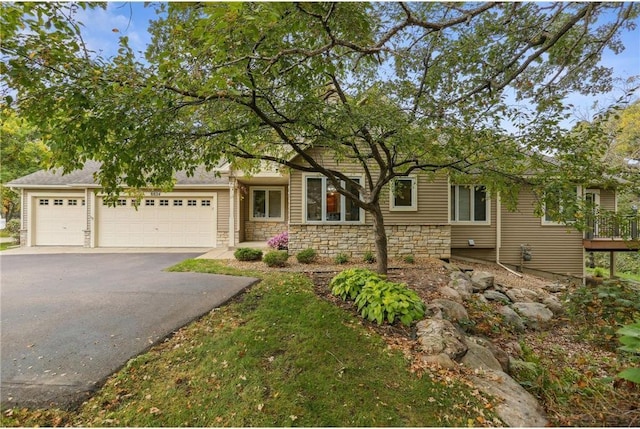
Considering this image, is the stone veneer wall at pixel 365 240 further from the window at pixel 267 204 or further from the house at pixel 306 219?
the window at pixel 267 204

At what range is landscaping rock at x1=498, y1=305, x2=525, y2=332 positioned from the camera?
514cm

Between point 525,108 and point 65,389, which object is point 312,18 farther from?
point 65,389

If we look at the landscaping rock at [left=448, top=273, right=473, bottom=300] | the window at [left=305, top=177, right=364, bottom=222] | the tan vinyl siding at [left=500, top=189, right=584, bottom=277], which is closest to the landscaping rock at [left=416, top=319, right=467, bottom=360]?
the landscaping rock at [left=448, top=273, right=473, bottom=300]

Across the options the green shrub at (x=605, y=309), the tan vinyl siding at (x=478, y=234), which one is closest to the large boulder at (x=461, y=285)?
the green shrub at (x=605, y=309)

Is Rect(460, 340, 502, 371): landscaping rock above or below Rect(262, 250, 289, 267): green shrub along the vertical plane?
below

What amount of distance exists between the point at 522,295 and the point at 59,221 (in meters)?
17.2

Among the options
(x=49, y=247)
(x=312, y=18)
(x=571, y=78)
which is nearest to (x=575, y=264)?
(x=571, y=78)

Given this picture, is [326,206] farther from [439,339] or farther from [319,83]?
[439,339]

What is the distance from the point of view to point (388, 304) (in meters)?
4.17

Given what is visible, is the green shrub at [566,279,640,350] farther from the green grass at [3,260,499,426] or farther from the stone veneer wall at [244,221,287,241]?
the stone veneer wall at [244,221,287,241]

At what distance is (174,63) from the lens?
8.93ft

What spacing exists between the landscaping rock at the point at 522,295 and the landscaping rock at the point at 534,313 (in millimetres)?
574

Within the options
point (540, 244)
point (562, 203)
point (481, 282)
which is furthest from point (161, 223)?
point (540, 244)

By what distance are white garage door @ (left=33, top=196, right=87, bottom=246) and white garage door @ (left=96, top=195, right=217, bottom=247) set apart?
104cm
